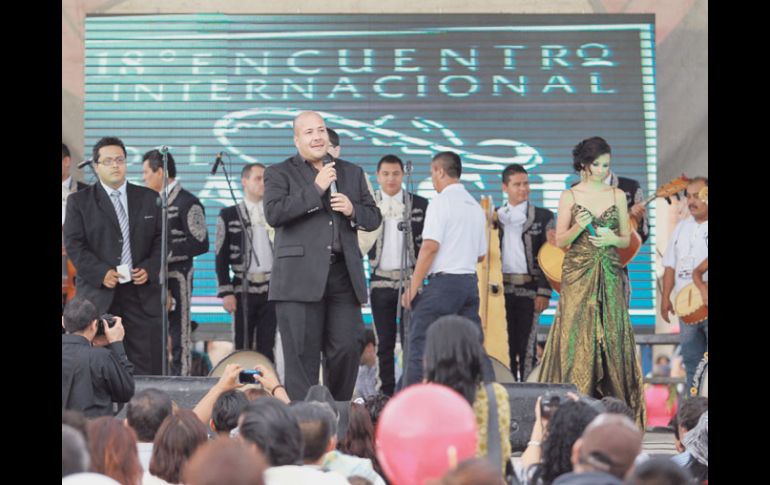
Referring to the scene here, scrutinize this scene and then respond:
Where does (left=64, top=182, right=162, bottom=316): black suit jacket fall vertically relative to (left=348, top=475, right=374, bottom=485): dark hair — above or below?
above

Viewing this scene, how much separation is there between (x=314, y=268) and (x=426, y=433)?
3.61 meters

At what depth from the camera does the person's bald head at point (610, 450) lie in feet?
12.4

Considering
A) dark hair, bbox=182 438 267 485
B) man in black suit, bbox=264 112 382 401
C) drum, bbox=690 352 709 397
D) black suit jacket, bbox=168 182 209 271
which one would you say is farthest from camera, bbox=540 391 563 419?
black suit jacket, bbox=168 182 209 271

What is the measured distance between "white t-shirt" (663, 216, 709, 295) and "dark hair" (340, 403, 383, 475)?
4.76m

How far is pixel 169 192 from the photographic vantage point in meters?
10.2

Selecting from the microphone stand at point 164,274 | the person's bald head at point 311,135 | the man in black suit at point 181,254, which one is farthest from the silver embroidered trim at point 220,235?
the person's bald head at point 311,135

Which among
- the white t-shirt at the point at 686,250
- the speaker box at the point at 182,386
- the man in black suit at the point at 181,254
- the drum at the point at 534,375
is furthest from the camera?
the man in black suit at the point at 181,254

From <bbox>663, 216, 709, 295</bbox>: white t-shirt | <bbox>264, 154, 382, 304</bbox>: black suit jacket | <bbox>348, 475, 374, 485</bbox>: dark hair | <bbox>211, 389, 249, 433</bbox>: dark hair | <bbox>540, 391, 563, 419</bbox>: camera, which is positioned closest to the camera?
<bbox>348, 475, 374, 485</bbox>: dark hair

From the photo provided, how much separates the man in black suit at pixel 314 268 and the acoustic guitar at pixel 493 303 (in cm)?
273

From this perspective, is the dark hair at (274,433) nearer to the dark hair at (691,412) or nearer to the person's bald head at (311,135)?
the dark hair at (691,412)

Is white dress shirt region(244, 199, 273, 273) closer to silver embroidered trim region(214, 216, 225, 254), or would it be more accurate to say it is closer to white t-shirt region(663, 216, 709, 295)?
silver embroidered trim region(214, 216, 225, 254)

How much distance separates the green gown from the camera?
8406 mm
